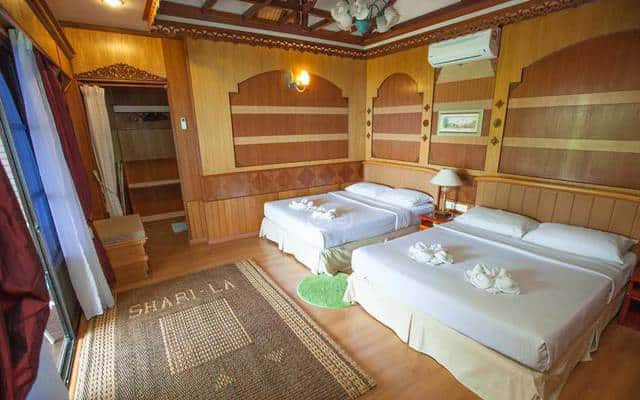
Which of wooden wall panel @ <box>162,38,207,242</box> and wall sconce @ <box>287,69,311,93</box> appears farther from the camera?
wall sconce @ <box>287,69,311,93</box>

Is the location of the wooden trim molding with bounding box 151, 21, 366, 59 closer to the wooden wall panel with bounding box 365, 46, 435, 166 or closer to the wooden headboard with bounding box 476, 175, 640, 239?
the wooden wall panel with bounding box 365, 46, 435, 166

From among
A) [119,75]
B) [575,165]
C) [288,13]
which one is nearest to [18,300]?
[119,75]

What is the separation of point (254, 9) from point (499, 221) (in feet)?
10.9

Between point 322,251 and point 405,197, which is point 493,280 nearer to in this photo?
point 322,251

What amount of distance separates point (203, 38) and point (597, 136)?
4060mm

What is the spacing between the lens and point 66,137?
2406 mm

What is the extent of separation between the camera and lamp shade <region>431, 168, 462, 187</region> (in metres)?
3.28

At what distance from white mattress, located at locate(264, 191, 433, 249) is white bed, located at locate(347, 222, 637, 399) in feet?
1.95

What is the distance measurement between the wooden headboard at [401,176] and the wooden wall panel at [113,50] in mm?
3177

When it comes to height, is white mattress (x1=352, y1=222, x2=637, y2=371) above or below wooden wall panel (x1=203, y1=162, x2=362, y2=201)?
below

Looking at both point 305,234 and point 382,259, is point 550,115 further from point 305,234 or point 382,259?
point 305,234

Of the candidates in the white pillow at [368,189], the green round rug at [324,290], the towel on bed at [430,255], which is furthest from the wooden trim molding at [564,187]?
the green round rug at [324,290]

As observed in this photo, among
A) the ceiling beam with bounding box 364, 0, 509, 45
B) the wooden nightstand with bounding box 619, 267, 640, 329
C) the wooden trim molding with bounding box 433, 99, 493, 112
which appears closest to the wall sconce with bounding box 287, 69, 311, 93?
the ceiling beam with bounding box 364, 0, 509, 45

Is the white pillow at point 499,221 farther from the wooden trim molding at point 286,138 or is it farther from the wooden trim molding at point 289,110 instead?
the wooden trim molding at point 289,110
